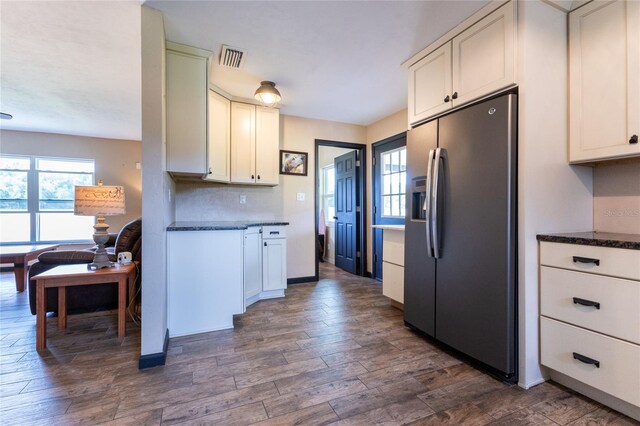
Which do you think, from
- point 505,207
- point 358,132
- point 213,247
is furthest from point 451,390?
point 358,132

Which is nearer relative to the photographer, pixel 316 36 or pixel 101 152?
pixel 316 36

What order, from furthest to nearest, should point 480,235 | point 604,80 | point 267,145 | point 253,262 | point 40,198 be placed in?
1. point 40,198
2. point 267,145
3. point 253,262
4. point 480,235
5. point 604,80

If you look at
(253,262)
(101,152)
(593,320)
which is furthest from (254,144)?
(101,152)

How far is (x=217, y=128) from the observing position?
3.14 meters

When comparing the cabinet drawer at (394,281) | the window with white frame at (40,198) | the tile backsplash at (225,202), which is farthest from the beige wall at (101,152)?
the cabinet drawer at (394,281)

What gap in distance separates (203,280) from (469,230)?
2.06 metres

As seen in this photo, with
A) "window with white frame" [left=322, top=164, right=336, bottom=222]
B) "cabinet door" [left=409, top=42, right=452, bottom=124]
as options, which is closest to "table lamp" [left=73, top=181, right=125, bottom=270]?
"cabinet door" [left=409, top=42, right=452, bottom=124]

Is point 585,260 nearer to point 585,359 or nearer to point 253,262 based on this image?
point 585,359

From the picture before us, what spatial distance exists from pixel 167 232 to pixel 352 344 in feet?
5.46

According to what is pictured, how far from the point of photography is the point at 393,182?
3941 mm

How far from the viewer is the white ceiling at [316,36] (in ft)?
6.16

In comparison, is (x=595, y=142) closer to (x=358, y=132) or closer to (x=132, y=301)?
(x=358, y=132)

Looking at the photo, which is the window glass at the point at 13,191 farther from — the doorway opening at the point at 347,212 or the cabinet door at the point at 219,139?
the doorway opening at the point at 347,212

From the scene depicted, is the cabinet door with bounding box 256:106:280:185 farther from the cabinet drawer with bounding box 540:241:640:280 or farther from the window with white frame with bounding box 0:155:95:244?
the window with white frame with bounding box 0:155:95:244
